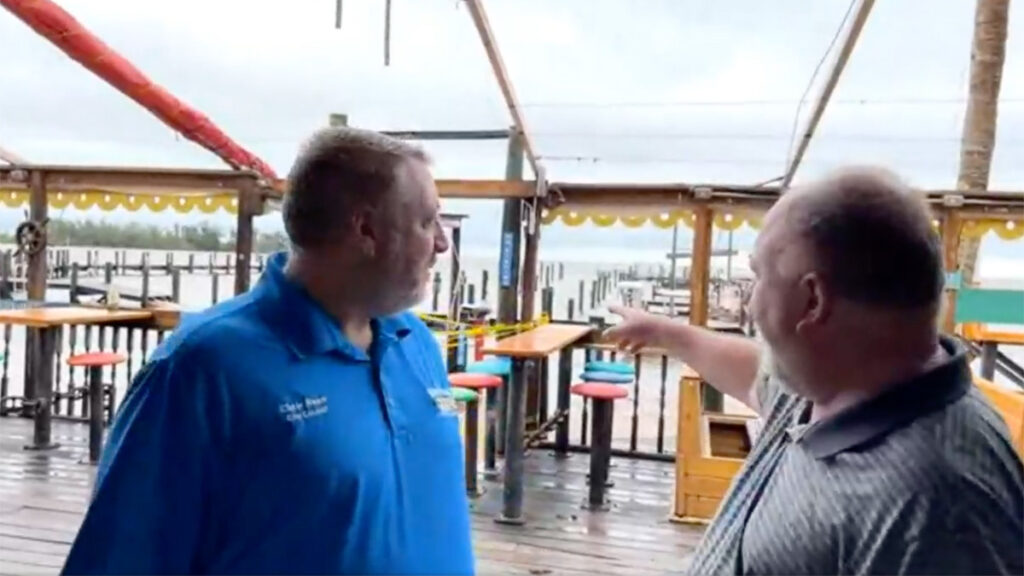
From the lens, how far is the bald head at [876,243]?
786 mm

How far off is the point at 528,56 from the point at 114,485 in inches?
180

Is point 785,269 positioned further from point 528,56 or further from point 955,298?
point 528,56

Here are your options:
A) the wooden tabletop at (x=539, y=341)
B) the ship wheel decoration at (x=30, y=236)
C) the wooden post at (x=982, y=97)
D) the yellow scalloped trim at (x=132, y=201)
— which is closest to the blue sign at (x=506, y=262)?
the wooden tabletop at (x=539, y=341)

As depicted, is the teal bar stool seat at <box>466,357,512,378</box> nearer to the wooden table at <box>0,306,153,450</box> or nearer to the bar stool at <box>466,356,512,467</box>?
the bar stool at <box>466,356,512,467</box>

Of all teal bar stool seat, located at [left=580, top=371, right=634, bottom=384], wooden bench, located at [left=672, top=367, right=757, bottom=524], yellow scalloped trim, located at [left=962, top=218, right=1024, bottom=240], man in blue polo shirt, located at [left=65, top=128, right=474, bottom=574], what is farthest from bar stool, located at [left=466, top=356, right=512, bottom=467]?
man in blue polo shirt, located at [left=65, top=128, right=474, bottom=574]

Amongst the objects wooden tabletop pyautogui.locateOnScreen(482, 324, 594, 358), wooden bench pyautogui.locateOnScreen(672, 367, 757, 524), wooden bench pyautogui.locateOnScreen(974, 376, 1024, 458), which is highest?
wooden bench pyautogui.locateOnScreen(974, 376, 1024, 458)

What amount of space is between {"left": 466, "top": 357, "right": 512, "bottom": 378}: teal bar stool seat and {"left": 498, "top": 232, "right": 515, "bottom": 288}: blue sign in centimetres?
46

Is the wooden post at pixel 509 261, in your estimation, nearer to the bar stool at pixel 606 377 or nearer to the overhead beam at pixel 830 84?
the bar stool at pixel 606 377

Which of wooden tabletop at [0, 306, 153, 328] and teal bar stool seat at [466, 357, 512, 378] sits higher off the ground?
wooden tabletop at [0, 306, 153, 328]

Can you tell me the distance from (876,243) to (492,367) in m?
4.27

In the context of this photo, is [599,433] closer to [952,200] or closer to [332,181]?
[952,200]

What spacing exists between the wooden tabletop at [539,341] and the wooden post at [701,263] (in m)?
0.62

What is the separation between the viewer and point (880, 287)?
2.58 feet

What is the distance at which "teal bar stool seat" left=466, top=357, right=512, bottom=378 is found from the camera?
4.88 meters
